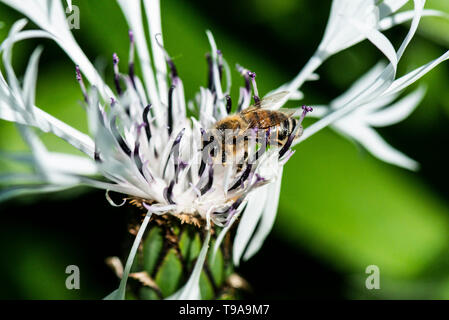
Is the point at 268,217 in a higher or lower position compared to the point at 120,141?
lower

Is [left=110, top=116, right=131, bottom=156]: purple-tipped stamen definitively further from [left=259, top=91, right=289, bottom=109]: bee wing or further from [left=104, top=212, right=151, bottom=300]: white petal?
[left=259, top=91, right=289, bottom=109]: bee wing

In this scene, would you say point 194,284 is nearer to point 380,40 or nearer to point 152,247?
point 152,247

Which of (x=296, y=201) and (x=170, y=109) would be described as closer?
(x=170, y=109)

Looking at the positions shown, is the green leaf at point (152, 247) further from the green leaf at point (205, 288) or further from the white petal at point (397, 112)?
the white petal at point (397, 112)

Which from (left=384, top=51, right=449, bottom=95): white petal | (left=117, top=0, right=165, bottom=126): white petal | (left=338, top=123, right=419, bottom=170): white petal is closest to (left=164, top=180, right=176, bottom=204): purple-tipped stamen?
(left=117, top=0, right=165, bottom=126): white petal
